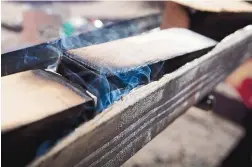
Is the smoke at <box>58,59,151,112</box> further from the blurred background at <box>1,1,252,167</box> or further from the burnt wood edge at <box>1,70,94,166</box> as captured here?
the blurred background at <box>1,1,252,167</box>

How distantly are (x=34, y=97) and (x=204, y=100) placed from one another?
2.05 metres

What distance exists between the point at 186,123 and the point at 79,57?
5.13ft

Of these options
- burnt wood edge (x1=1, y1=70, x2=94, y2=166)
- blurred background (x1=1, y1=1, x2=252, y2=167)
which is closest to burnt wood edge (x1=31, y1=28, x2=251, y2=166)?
burnt wood edge (x1=1, y1=70, x2=94, y2=166)

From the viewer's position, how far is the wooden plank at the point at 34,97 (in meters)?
1.14

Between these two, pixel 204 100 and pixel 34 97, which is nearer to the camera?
pixel 34 97

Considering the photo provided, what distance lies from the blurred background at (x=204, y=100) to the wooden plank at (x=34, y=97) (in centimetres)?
83

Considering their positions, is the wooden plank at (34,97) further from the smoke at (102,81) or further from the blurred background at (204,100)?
the blurred background at (204,100)

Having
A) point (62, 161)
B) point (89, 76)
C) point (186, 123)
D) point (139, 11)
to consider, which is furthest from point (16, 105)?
point (139, 11)

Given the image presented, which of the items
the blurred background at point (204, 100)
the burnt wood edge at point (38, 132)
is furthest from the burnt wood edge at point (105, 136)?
the blurred background at point (204, 100)

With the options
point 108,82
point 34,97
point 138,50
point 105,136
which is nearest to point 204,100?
point 138,50

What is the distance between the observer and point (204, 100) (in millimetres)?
2992

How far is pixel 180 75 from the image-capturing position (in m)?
1.69

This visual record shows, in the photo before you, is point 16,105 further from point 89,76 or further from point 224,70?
point 224,70

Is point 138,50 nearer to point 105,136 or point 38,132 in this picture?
point 105,136
